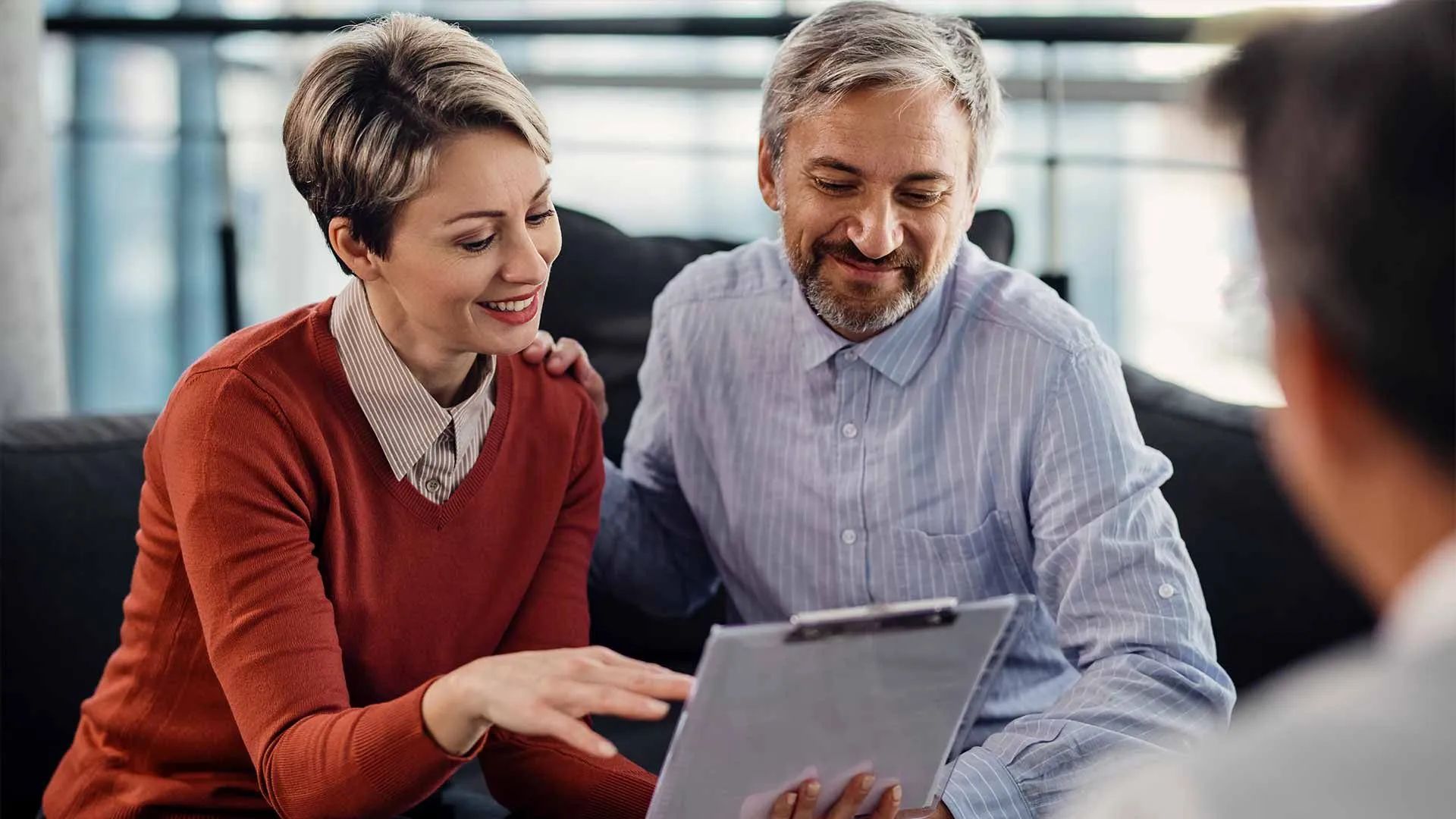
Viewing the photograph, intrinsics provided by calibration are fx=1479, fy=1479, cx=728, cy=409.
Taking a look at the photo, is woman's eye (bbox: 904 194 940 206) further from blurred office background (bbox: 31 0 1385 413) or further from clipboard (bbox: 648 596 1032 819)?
blurred office background (bbox: 31 0 1385 413)

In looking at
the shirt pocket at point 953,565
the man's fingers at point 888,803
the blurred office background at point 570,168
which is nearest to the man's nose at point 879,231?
the shirt pocket at point 953,565

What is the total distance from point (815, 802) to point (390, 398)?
1.73ft

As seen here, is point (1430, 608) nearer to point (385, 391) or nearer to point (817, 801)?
point (817, 801)

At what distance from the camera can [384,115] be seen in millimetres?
1238

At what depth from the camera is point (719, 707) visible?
0.94m

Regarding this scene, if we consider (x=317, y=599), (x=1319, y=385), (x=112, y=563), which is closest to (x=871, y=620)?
(x=1319, y=385)

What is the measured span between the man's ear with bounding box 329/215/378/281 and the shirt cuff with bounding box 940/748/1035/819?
672 mm

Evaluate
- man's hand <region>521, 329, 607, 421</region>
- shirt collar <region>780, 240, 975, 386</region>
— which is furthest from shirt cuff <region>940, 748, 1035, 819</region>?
man's hand <region>521, 329, 607, 421</region>

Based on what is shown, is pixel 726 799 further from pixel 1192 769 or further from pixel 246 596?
pixel 1192 769

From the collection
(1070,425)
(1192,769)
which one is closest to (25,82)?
(1070,425)

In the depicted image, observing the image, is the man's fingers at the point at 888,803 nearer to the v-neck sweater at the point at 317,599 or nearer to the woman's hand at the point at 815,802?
the woman's hand at the point at 815,802

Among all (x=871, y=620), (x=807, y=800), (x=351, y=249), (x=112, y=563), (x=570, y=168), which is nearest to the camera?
(x=871, y=620)

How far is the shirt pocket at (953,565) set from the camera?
4.94 ft

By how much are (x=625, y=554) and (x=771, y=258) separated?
38cm
